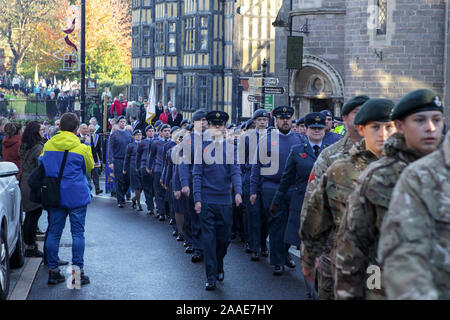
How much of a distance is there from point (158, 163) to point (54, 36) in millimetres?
38260

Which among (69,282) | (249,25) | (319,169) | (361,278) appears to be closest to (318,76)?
(249,25)

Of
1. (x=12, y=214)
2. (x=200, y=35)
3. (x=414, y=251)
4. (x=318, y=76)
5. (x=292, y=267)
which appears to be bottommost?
(x=292, y=267)

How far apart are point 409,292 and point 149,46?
44370 mm

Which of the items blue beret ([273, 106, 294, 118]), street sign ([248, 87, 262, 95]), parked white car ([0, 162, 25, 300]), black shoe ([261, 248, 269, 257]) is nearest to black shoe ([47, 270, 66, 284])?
parked white car ([0, 162, 25, 300])

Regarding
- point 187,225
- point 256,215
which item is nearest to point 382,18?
point 187,225

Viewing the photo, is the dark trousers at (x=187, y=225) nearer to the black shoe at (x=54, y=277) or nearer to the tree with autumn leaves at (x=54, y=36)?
the black shoe at (x=54, y=277)

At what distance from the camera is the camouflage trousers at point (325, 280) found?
17.1ft

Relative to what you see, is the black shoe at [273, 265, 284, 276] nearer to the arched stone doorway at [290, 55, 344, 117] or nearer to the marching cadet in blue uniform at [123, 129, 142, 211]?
the marching cadet in blue uniform at [123, 129, 142, 211]

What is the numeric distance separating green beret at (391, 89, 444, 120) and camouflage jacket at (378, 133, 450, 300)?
50cm

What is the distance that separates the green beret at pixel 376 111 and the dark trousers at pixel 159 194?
10.3 m

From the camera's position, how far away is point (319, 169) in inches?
237

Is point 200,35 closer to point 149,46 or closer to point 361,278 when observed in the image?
point 149,46

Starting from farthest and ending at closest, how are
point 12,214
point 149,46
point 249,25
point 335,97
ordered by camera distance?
point 149,46, point 249,25, point 335,97, point 12,214

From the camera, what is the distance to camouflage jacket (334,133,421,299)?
3.90m
